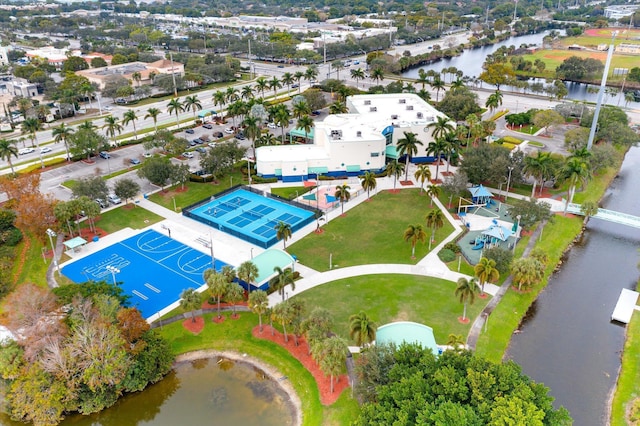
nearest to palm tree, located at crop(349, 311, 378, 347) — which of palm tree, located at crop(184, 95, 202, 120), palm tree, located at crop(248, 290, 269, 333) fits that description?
palm tree, located at crop(248, 290, 269, 333)

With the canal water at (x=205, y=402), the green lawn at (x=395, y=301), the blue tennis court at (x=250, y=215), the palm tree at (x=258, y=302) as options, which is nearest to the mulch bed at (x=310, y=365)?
the canal water at (x=205, y=402)

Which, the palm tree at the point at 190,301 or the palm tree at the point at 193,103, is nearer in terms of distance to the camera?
the palm tree at the point at 190,301

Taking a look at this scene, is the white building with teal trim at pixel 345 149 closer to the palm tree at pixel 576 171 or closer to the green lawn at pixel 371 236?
the green lawn at pixel 371 236

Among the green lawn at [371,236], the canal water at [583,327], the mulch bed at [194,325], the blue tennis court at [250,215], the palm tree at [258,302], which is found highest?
the palm tree at [258,302]

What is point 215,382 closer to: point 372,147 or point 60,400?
point 60,400

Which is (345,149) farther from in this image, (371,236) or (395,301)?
(395,301)

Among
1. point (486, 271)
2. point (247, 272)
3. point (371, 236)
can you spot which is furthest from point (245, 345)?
point (486, 271)

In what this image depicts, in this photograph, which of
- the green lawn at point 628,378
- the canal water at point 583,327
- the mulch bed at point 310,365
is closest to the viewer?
the green lawn at point 628,378

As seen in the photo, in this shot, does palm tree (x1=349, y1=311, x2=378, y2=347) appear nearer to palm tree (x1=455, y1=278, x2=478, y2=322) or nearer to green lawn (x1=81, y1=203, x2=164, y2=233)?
palm tree (x1=455, y1=278, x2=478, y2=322)

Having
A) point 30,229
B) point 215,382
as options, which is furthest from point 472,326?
point 30,229
